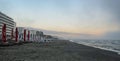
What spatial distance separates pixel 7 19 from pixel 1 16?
21418 mm

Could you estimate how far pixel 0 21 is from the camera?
552ft

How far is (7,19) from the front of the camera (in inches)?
7746

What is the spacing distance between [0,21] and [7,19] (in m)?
28.8

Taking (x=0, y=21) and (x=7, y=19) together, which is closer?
(x=0, y=21)

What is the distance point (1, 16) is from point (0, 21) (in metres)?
8.49

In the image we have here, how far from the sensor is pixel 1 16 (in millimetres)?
175375

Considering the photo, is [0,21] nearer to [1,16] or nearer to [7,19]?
[1,16]

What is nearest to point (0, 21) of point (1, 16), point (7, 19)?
point (1, 16)
